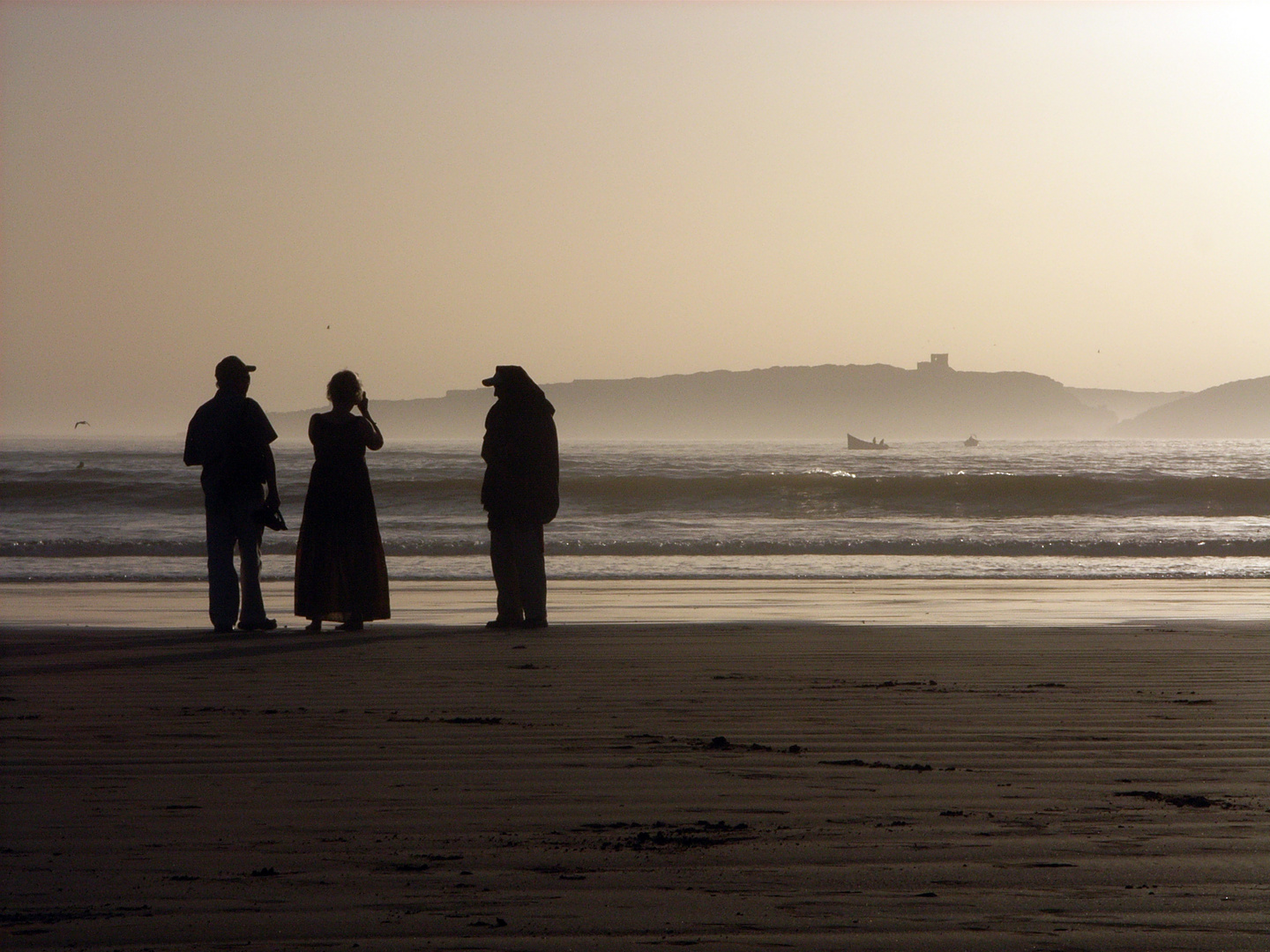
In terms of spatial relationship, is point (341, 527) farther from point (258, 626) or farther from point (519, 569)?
point (519, 569)

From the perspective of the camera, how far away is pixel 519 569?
27.3 ft

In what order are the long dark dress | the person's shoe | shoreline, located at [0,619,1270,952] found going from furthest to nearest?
the person's shoe < the long dark dress < shoreline, located at [0,619,1270,952]

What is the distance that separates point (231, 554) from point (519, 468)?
1837 millimetres

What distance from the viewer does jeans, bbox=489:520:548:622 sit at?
8.26 m

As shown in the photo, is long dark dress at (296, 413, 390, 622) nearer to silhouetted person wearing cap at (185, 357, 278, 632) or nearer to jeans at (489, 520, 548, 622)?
silhouetted person wearing cap at (185, 357, 278, 632)

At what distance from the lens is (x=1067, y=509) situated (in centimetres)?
2730

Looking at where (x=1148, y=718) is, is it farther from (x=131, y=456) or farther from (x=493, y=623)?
(x=131, y=456)

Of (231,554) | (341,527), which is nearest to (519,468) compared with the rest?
(341,527)

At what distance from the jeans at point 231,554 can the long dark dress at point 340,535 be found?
28cm

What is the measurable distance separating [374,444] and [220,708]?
3.17 metres

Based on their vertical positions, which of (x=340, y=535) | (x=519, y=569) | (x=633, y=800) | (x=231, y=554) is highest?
(x=340, y=535)

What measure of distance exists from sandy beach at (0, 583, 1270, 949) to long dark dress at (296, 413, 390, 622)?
104 centimetres

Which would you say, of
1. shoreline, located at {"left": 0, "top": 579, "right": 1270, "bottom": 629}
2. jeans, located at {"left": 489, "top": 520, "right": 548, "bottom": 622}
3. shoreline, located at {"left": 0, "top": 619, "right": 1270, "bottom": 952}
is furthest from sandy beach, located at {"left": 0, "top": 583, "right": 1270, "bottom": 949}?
shoreline, located at {"left": 0, "top": 579, "right": 1270, "bottom": 629}

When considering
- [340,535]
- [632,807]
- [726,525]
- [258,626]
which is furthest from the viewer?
[726,525]
